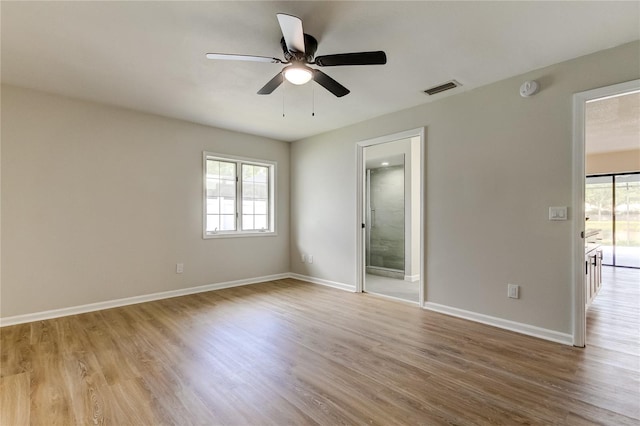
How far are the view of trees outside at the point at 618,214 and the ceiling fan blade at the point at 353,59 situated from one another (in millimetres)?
6995

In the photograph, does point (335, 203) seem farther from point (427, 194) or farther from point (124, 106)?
point (124, 106)

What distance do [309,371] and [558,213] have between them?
8.52 feet

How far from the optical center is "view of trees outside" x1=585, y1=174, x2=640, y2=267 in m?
6.44

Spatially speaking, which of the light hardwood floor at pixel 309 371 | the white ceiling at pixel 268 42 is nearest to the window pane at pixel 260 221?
the light hardwood floor at pixel 309 371

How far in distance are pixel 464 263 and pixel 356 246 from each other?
161cm

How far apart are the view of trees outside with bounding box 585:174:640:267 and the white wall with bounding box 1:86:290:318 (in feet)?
26.0

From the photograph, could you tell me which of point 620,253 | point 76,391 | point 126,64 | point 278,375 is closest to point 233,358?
point 278,375

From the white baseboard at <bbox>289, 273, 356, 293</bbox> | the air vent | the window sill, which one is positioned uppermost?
the air vent

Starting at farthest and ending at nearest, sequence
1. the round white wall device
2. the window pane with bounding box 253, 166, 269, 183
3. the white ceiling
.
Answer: the window pane with bounding box 253, 166, 269, 183
the round white wall device
the white ceiling

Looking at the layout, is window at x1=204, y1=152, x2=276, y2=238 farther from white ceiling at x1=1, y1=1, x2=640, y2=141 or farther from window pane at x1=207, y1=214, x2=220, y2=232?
white ceiling at x1=1, y1=1, x2=640, y2=141

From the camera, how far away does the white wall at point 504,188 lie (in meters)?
2.72

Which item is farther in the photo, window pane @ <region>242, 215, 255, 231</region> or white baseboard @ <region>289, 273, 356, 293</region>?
window pane @ <region>242, 215, 255, 231</region>

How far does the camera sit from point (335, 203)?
16.1 ft

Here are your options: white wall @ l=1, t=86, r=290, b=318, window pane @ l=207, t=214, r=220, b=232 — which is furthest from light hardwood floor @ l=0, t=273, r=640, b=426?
window pane @ l=207, t=214, r=220, b=232
